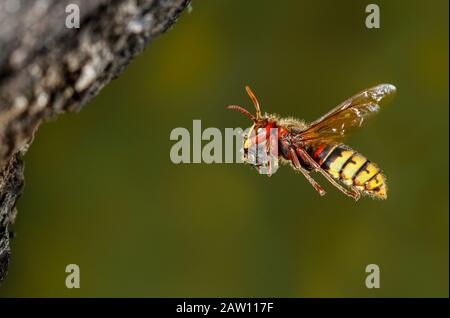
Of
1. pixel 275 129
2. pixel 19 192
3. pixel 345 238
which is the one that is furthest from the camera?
pixel 345 238

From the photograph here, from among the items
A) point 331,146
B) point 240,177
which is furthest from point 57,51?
point 240,177

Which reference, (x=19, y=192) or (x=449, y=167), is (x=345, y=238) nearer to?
(x=449, y=167)

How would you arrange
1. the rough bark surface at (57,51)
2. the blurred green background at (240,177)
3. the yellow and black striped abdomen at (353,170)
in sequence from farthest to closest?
the blurred green background at (240,177) → the yellow and black striped abdomen at (353,170) → the rough bark surface at (57,51)

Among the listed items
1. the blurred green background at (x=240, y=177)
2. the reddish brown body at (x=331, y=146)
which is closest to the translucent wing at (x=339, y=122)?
the reddish brown body at (x=331, y=146)

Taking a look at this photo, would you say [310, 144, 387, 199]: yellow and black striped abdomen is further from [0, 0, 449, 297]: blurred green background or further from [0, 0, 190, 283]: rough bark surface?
[0, 0, 449, 297]: blurred green background

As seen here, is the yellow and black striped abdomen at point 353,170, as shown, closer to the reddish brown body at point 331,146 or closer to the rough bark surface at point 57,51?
the reddish brown body at point 331,146

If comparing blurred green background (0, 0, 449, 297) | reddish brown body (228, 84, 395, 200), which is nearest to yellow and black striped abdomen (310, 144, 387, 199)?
reddish brown body (228, 84, 395, 200)

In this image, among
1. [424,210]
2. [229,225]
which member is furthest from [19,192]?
[424,210]
